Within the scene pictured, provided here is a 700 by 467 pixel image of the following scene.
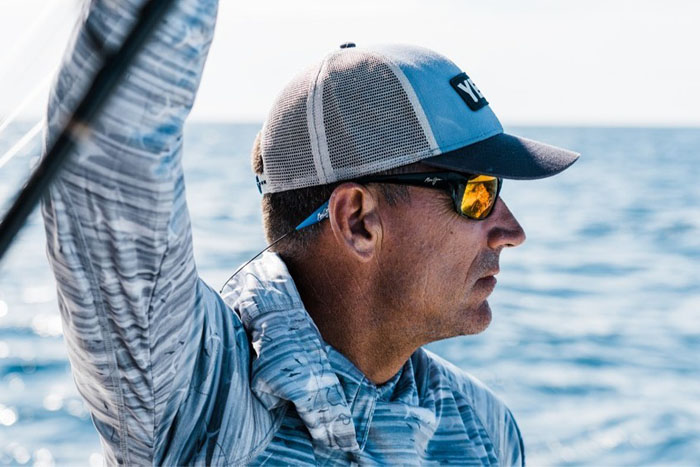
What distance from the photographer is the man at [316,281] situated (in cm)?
132

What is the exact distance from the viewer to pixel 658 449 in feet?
22.6

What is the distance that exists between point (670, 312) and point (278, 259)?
968 cm

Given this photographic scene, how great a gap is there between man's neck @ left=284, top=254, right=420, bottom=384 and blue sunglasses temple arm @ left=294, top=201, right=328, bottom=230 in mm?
80

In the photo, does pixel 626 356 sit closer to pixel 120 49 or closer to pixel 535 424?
pixel 535 424

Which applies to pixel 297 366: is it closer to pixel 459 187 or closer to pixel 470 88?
pixel 459 187

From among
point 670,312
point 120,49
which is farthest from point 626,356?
point 120,49

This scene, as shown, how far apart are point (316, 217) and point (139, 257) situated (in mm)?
705

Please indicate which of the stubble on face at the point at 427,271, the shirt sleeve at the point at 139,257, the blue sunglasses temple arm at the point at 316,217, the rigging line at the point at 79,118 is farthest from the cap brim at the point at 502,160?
the rigging line at the point at 79,118

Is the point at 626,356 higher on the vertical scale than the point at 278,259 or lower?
lower

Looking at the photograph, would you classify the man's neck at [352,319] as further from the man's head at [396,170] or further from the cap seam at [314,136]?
the cap seam at [314,136]

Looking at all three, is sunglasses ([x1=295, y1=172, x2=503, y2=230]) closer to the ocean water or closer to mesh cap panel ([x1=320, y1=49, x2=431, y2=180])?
mesh cap panel ([x1=320, y1=49, x2=431, y2=180])

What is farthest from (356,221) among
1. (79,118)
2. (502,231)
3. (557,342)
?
(557,342)

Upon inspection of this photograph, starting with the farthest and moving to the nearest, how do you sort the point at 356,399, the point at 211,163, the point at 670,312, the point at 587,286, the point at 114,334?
the point at 211,163, the point at 587,286, the point at 670,312, the point at 356,399, the point at 114,334

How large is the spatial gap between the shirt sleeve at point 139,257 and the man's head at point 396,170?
435 millimetres
